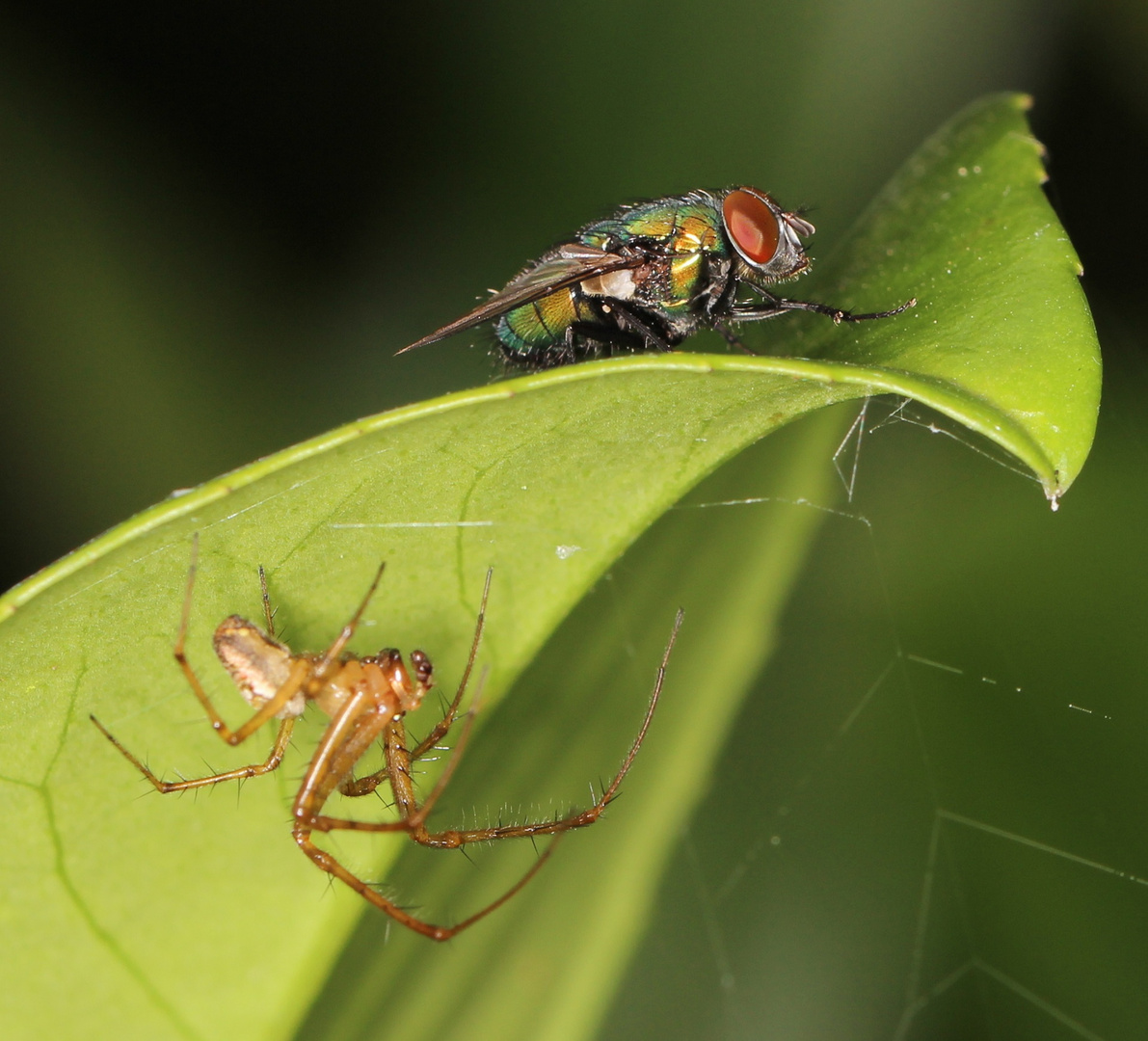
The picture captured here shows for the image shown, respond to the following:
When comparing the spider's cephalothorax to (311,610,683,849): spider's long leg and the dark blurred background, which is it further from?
(311,610,683,849): spider's long leg

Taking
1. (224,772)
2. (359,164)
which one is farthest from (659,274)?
(224,772)

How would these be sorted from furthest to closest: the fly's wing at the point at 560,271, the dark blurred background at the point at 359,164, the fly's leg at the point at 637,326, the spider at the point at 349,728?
1. the dark blurred background at the point at 359,164
2. the fly's leg at the point at 637,326
3. the fly's wing at the point at 560,271
4. the spider at the point at 349,728

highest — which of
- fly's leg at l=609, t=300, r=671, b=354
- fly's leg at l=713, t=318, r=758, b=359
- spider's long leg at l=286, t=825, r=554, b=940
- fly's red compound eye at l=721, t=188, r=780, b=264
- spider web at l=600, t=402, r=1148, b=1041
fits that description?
fly's red compound eye at l=721, t=188, r=780, b=264

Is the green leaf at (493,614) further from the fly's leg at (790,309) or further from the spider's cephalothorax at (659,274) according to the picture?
the spider's cephalothorax at (659,274)

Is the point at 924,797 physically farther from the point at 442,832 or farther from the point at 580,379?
the point at 580,379

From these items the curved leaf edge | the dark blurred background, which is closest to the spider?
the curved leaf edge

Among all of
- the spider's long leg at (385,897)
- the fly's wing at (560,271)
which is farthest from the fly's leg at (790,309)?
the spider's long leg at (385,897)
